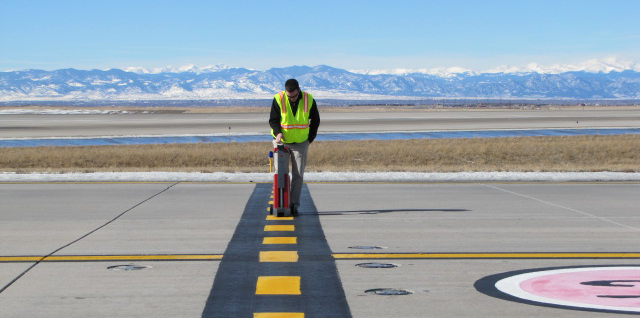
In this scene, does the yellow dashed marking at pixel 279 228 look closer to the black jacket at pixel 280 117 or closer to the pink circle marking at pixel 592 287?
the black jacket at pixel 280 117

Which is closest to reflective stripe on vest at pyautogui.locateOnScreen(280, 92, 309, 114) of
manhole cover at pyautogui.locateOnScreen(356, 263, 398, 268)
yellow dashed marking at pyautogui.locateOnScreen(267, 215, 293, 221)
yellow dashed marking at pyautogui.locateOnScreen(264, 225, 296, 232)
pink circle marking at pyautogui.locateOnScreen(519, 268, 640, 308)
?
yellow dashed marking at pyautogui.locateOnScreen(267, 215, 293, 221)

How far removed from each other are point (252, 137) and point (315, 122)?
1855 inches

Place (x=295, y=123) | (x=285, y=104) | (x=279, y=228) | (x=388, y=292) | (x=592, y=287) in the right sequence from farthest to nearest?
(x=295, y=123), (x=285, y=104), (x=279, y=228), (x=592, y=287), (x=388, y=292)

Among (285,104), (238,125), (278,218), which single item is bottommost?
(238,125)

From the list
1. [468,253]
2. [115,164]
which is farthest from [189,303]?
[115,164]

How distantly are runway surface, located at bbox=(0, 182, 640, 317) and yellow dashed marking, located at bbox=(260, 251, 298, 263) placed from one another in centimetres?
2

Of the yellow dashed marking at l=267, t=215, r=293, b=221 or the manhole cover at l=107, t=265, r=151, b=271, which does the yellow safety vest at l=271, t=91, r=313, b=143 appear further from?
the manhole cover at l=107, t=265, r=151, b=271

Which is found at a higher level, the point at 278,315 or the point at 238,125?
the point at 278,315

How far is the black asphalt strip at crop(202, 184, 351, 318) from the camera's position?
238 inches

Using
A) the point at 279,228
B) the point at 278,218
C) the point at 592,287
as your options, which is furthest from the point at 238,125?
the point at 592,287

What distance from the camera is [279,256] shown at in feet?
26.9

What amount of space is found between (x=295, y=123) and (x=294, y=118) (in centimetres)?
7

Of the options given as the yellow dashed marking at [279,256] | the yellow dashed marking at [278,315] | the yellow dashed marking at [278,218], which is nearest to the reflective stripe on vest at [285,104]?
the yellow dashed marking at [278,218]

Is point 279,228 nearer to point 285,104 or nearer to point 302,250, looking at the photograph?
point 302,250
